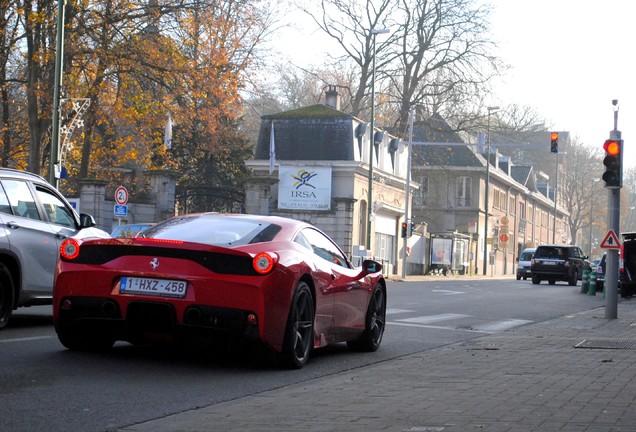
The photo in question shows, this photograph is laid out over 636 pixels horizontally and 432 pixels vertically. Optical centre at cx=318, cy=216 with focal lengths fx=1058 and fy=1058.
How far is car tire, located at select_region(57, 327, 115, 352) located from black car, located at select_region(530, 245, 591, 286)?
40.0m

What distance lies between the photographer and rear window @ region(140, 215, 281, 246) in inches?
355

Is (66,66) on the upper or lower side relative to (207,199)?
upper

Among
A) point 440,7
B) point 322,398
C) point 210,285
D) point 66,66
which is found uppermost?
point 440,7

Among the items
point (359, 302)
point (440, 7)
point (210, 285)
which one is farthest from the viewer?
point (440, 7)

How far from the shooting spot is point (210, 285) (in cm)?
844

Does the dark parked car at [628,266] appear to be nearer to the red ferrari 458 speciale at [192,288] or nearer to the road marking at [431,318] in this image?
the road marking at [431,318]

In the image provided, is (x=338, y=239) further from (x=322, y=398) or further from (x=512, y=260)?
(x=512, y=260)

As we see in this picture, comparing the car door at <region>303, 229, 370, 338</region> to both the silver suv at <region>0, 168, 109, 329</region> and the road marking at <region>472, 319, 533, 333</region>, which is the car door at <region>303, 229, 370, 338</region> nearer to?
the silver suv at <region>0, 168, 109, 329</region>

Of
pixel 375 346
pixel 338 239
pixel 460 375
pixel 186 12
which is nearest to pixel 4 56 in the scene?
pixel 186 12

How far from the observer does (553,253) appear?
158 ft

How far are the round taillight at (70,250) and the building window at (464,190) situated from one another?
74.0m

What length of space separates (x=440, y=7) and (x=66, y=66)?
25.6 m

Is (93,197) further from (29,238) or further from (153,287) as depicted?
(153,287)

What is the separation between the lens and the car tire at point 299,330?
29.3 feet
